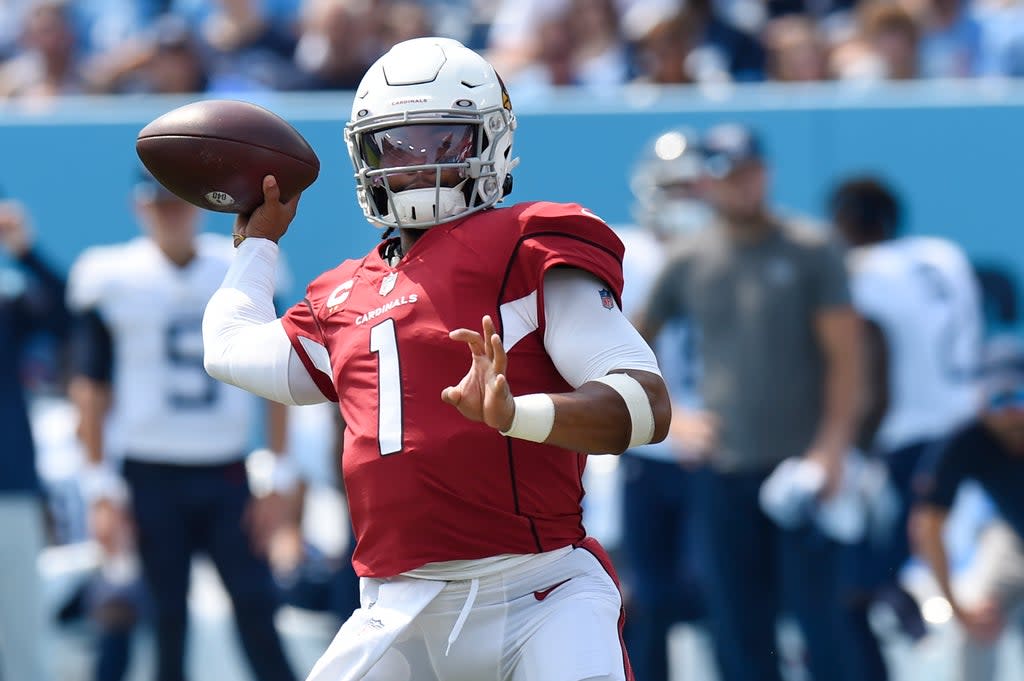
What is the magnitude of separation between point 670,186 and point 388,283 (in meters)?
3.03

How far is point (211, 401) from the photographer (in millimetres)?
5801

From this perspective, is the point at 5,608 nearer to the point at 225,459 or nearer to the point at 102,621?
the point at 102,621

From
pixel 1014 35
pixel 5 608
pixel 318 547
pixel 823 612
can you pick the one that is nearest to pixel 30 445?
pixel 5 608

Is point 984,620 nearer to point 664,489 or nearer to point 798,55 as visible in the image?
point 664,489

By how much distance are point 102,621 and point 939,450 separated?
2.89 m

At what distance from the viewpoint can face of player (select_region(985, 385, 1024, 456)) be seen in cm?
561

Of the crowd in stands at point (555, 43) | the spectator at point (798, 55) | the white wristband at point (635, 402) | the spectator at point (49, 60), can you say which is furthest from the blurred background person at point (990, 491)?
the spectator at point (49, 60)

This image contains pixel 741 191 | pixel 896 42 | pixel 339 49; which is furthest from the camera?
pixel 339 49

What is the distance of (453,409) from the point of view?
2.83m

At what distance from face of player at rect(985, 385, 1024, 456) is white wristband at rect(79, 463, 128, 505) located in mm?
2867

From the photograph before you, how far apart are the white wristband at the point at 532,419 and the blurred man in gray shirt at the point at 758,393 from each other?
3118 mm

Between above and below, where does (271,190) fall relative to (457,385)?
Answer: above

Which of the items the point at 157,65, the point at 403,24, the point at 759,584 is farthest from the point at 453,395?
the point at 403,24

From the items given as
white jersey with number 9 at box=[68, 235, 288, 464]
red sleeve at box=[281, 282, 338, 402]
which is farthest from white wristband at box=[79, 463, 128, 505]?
red sleeve at box=[281, 282, 338, 402]
